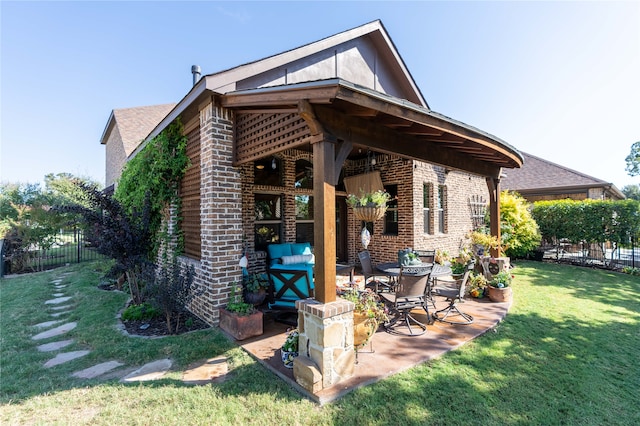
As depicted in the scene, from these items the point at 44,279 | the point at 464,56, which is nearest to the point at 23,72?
the point at 44,279

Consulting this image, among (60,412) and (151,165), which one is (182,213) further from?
(60,412)

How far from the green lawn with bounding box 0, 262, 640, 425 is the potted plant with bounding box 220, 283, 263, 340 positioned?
7.5 inches

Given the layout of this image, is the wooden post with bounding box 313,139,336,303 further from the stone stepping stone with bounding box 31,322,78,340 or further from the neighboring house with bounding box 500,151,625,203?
the neighboring house with bounding box 500,151,625,203

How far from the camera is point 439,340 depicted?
3816 millimetres

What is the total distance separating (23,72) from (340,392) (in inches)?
474

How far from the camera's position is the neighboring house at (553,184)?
13.8m

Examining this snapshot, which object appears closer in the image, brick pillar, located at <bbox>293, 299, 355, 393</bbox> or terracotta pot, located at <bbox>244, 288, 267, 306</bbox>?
brick pillar, located at <bbox>293, 299, 355, 393</bbox>

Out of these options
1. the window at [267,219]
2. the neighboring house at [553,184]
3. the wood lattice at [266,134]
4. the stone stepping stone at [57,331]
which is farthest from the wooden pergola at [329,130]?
the neighboring house at [553,184]

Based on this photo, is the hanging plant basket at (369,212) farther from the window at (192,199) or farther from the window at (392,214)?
the window at (192,199)

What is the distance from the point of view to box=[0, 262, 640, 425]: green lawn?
2.39 m

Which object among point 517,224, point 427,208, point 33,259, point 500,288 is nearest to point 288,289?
point 500,288

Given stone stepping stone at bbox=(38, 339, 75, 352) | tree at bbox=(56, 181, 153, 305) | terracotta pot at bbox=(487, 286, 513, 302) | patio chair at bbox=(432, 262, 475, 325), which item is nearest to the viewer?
stone stepping stone at bbox=(38, 339, 75, 352)

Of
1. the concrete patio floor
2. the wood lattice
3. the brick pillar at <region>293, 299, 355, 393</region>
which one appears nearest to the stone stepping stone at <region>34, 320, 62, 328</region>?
the concrete patio floor

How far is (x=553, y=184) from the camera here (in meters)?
14.7
